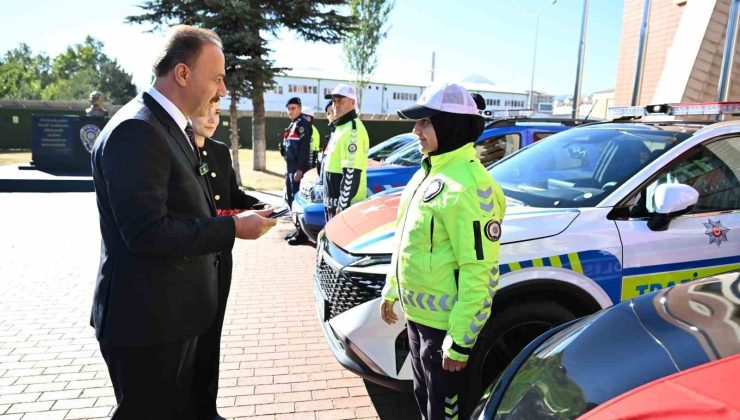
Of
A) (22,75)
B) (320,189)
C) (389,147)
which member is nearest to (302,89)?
(22,75)

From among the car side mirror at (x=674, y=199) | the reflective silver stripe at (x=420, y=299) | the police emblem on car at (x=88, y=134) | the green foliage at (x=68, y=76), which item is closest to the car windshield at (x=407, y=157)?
the car side mirror at (x=674, y=199)

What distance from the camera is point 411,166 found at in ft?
21.8

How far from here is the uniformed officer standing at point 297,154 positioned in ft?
24.0

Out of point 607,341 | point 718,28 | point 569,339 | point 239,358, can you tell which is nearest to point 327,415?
point 239,358

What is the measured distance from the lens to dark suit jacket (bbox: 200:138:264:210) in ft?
9.29

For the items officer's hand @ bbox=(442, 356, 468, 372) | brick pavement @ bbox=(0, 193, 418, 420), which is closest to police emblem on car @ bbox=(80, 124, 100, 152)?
brick pavement @ bbox=(0, 193, 418, 420)

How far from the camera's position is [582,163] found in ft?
11.6

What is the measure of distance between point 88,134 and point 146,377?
1399 cm

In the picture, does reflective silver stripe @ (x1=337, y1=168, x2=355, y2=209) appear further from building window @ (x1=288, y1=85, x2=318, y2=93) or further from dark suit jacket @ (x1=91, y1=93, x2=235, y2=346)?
building window @ (x1=288, y1=85, x2=318, y2=93)

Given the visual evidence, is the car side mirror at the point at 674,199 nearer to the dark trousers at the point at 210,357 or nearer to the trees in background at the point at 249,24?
the dark trousers at the point at 210,357

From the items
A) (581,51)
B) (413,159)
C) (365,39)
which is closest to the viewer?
(413,159)

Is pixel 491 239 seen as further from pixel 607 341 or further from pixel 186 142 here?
pixel 186 142

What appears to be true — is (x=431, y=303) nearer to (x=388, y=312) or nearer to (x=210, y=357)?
(x=388, y=312)

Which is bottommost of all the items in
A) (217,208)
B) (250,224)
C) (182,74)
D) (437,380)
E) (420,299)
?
(437,380)
